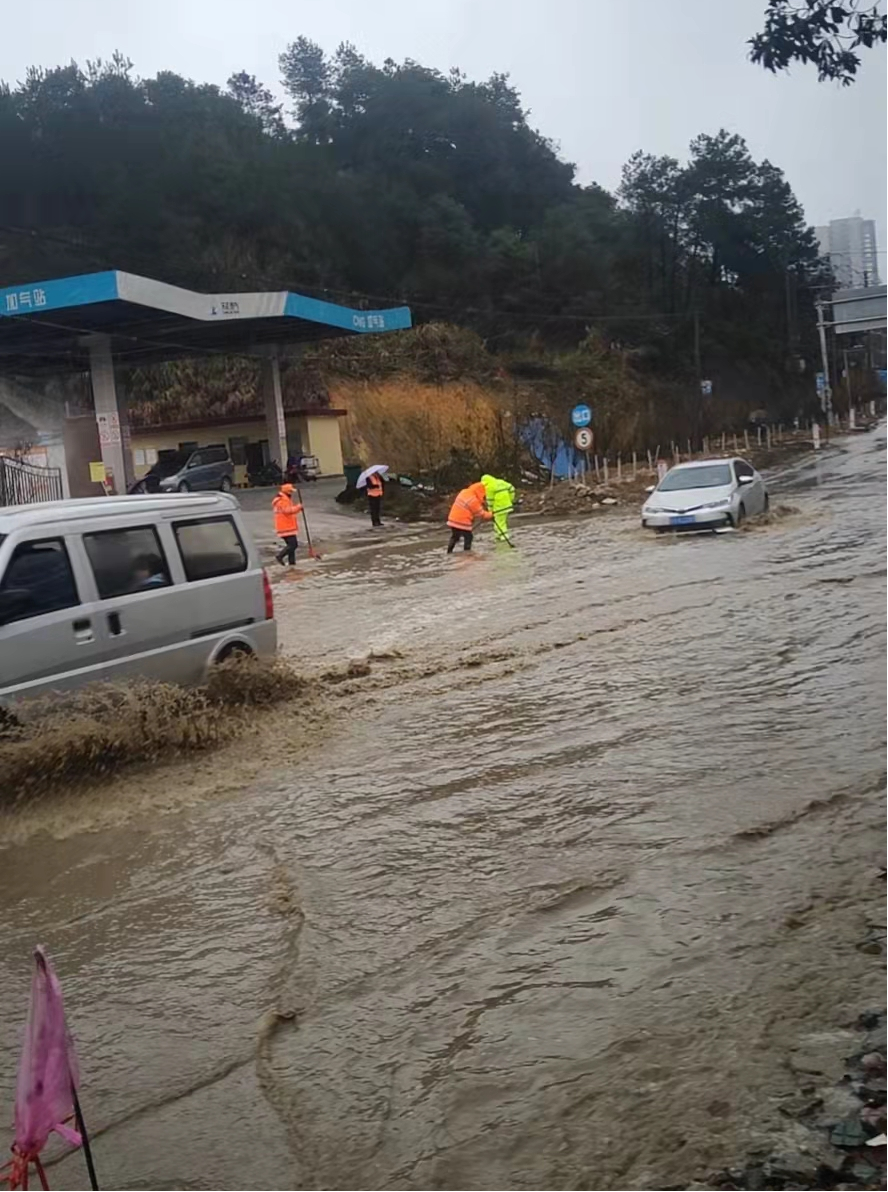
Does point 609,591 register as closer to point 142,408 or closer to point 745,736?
point 142,408

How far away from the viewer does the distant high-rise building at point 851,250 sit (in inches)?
63.9

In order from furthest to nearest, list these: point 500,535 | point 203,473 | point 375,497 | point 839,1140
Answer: point 500,535
point 375,497
point 203,473
point 839,1140

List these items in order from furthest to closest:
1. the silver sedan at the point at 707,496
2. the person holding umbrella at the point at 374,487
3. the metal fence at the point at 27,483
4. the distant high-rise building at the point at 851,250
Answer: the person holding umbrella at the point at 374,487
the metal fence at the point at 27,483
the silver sedan at the point at 707,496
the distant high-rise building at the point at 851,250

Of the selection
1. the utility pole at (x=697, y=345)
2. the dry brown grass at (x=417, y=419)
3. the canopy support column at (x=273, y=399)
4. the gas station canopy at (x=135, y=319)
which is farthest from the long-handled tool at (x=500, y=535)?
the utility pole at (x=697, y=345)

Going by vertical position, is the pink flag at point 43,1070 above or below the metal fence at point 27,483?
below

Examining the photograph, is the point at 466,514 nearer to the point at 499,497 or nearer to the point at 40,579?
the point at 499,497

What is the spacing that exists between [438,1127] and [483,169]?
12.1ft

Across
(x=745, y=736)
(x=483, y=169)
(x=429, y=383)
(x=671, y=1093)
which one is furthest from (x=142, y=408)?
(x=671, y=1093)

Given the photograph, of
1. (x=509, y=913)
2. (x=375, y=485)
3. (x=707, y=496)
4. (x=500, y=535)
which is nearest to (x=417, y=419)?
(x=707, y=496)

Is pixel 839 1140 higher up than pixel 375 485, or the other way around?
pixel 375 485

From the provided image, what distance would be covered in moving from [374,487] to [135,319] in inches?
178

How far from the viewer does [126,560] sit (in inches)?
259

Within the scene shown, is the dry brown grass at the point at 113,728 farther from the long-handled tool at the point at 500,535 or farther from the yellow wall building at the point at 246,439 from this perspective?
the long-handled tool at the point at 500,535

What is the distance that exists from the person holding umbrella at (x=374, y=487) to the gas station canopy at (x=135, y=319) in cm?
184
